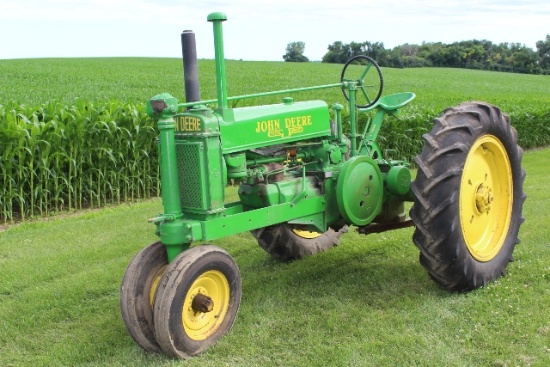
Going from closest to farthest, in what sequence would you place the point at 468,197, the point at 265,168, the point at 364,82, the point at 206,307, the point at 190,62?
1. the point at 206,307
2. the point at 190,62
3. the point at 265,168
4. the point at 468,197
5. the point at 364,82

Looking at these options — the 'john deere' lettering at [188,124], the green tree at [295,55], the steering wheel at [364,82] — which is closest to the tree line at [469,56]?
the green tree at [295,55]

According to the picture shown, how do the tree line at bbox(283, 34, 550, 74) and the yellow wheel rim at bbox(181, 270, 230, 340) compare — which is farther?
the tree line at bbox(283, 34, 550, 74)

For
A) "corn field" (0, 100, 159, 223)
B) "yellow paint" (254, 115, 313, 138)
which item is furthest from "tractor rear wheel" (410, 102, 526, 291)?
"corn field" (0, 100, 159, 223)

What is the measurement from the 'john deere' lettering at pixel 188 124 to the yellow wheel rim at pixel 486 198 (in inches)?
75.9

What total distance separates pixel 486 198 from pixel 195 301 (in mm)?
2429

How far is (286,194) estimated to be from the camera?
4.38 metres

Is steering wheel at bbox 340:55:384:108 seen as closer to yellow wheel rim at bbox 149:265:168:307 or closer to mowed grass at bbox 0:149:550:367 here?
mowed grass at bbox 0:149:550:367

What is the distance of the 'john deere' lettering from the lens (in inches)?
151

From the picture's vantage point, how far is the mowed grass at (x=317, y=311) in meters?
3.68

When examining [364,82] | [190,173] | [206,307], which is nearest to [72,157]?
[190,173]

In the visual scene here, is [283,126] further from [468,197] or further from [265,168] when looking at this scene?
[468,197]

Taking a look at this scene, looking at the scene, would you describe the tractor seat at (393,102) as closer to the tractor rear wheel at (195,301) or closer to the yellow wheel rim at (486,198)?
the yellow wheel rim at (486,198)

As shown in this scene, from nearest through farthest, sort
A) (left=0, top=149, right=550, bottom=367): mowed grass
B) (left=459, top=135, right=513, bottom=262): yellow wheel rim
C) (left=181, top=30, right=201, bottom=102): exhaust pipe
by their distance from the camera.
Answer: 1. (left=0, top=149, right=550, bottom=367): mowed grass
2. (left=181, top=30, right=201, bottom=102): exhaust pipe
3. (left=459, top=135, right=513, bottom=262): yellow wheel rim

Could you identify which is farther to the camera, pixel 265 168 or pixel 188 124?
pixel 265 168
